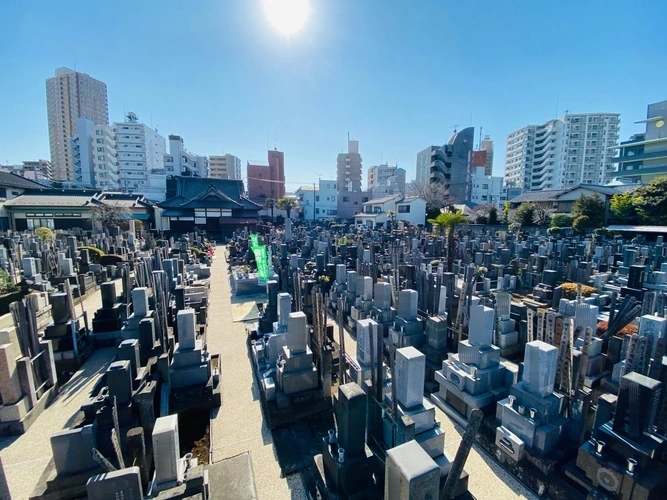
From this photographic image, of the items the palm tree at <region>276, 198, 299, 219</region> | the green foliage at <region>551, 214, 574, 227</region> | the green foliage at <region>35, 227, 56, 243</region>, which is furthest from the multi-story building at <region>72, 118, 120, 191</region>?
the green foliage at <region>551, 214, 574, 227</region>

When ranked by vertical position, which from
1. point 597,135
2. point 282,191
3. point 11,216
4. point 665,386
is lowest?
point 665,386

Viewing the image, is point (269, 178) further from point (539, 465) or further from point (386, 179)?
point (539, 465)

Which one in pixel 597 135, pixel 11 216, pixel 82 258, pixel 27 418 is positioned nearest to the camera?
pixel 27 418

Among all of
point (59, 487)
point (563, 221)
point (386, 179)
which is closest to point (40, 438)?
point (59, 487)

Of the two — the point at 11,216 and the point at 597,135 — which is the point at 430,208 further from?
the point at 597,135

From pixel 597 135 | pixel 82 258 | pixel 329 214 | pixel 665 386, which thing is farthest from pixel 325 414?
pixel 597 135

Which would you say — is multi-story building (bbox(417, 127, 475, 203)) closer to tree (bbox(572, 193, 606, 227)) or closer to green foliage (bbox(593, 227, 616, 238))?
tree (bbox(572, 193, 606, 227))
